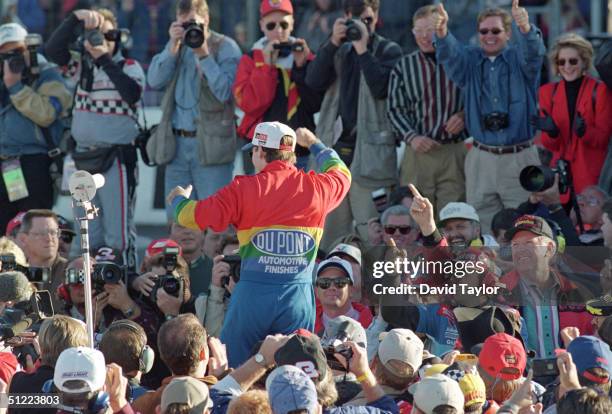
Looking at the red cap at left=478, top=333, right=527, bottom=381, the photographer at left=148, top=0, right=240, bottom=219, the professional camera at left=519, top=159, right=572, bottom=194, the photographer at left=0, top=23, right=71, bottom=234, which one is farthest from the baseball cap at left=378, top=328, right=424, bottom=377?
the photographer at left=0, top=23, right=71, bottom=234

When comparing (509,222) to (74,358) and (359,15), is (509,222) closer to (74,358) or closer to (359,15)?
(359,15)

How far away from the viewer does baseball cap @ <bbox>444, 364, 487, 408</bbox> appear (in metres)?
6.24

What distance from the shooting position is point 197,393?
6.28 metres

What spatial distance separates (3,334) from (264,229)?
145 cm

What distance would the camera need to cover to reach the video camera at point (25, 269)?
8867 mm

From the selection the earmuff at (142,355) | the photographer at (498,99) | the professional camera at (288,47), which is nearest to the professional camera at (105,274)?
the earmuff at (142,355)

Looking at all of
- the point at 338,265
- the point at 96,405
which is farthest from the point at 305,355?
the point at 338,265

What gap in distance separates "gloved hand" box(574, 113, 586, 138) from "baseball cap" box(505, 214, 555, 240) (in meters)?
1.73

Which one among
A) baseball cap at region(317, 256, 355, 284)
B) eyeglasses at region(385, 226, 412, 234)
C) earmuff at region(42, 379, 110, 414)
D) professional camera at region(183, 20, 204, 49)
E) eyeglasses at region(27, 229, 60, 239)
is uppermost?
professional camera at region(183, 20, 204, 49)

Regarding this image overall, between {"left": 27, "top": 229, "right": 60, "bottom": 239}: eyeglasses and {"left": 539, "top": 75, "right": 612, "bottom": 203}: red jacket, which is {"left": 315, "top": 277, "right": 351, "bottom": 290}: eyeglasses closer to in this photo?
{"left": 27, "top": 229, "right": 60, "bottom": 239}: eyeglasses

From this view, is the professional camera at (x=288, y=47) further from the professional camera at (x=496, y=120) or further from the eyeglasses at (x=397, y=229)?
the eyeglasses at (x=397, y=229)

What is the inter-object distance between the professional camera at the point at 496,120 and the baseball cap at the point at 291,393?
15.4ft

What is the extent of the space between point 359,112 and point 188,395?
4843mm

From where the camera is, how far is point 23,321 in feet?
25.5
